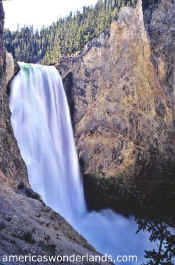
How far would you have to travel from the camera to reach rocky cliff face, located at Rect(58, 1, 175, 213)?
57.1 ft

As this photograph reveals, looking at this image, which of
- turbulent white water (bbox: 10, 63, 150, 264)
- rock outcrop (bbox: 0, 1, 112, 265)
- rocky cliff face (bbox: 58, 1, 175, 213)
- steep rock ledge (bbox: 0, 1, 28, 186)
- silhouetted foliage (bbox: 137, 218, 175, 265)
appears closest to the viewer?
rock outcrop (bbox: 0, 1, 112, 265)

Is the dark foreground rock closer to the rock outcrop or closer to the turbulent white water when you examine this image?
the rock outcrop

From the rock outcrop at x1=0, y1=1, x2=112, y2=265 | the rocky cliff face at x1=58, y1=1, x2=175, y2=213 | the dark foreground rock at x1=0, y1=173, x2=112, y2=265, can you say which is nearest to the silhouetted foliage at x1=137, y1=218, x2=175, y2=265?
the rock outcrop at x1=0, y1=1, x2=112, y2=265

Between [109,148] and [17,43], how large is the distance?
54783 millimetres

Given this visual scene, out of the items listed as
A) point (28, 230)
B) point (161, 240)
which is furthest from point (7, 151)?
point (161, 240)

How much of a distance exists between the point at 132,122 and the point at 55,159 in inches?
261

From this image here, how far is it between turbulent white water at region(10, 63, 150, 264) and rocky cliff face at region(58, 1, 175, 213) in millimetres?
1453

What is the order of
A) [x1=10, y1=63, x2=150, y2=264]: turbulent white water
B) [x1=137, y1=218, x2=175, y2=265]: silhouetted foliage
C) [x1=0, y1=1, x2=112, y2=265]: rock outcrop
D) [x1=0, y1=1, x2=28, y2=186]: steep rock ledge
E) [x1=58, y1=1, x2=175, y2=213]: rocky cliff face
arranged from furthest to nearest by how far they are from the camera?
[x1=58, y1=1, x2=175, y2=213]: rocky cliff face, [x1=10, y1=63, x2=150, y2=264]: turbulent white water, [x1=0, y1=1, x2=28, y2=186]: steep rock ledge, [x1=137, y1=218, x2=175, y2=265]: silhouetted foliage, [x1=0, y1=1, x2=112, y2=265]: rock outcrop

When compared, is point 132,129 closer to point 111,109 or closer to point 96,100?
point 111,109

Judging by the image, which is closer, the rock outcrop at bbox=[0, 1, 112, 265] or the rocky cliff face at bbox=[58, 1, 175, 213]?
the rock outcrop at bbox=[0, 1, 112, 265]

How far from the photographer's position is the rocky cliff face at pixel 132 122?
17.4 meters

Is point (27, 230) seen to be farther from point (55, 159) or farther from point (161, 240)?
point (55, 159)

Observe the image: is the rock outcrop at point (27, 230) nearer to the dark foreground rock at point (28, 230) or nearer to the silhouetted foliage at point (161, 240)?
the dark foreground rock at point (28, 230)

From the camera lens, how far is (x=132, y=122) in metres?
17.9
